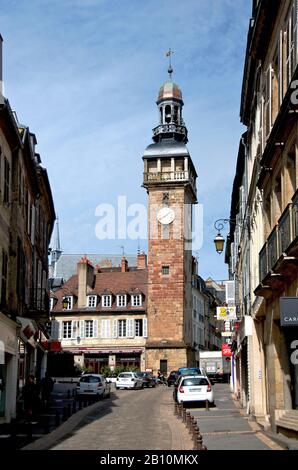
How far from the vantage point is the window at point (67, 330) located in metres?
73.4

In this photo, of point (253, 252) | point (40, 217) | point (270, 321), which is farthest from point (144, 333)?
point (270, 321)

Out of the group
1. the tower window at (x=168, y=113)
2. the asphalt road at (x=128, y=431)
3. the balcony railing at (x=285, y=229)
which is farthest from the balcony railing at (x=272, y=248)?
the tower window at (x=168, y=113)

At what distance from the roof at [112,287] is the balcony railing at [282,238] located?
53819 mm

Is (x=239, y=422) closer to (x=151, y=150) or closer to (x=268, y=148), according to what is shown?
(x=268, y=148)

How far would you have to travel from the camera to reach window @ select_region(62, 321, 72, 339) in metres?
73.4

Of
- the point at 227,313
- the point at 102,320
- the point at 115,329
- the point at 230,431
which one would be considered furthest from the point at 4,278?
the point at 102,320

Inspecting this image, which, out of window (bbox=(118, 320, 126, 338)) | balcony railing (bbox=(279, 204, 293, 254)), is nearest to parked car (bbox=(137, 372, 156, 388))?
window (bbox=(118, 320, 126, 338))

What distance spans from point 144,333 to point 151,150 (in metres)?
18.6

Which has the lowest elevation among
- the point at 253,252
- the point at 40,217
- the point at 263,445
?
the point at 263,445

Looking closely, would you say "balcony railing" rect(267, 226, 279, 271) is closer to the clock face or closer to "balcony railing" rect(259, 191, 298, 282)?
"balcony railing" rect(259, 191, 298, 282)

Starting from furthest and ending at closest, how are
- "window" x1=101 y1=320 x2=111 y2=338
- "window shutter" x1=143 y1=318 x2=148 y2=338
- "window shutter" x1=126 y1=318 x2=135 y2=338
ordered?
"window" x1=101 y1=320 x2=111 y2=338, "window shutter" x1=126 y1=318 x2=135 y2=338, "window shutter" x1=143 y1=318 x2=148 y2=338

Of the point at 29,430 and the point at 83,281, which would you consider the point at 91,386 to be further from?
the point at 83,281

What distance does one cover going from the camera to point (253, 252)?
24.8 meters

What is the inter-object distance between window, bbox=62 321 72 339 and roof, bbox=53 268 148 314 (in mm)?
1159
